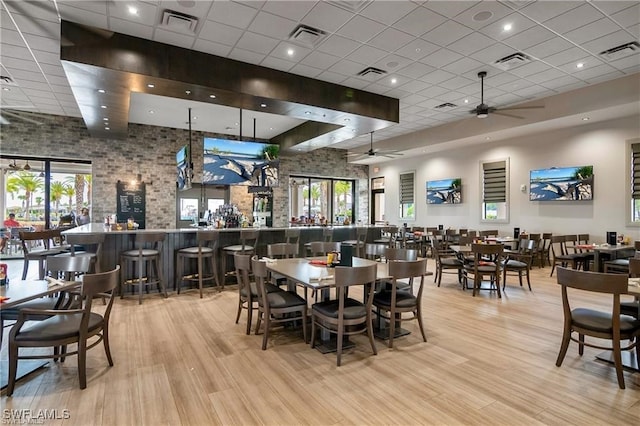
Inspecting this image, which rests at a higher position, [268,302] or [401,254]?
[401,254]

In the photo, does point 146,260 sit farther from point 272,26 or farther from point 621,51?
point 621,51

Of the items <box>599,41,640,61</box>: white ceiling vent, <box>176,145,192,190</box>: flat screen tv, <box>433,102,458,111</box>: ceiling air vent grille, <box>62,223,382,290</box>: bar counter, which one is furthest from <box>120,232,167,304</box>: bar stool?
<box>599,41,640,61</box>: white ceiling vent

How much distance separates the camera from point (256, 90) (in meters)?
5.59

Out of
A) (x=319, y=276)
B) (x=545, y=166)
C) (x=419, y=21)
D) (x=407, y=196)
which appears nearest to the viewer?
(x=319, y=276)

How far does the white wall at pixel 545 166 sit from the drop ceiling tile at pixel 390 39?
5946 millimetres

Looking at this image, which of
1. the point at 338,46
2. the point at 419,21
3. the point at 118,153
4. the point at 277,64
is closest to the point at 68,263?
the point at 277,64

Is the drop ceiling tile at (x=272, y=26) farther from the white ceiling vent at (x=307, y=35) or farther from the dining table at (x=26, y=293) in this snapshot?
the dining table at (x=26, y=293)

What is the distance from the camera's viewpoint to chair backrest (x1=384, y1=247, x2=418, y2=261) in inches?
176

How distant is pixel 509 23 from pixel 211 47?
4.12 m

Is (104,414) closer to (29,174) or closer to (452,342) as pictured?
(452,342)

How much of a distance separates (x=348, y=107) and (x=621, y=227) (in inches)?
259

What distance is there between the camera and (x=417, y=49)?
200 inches

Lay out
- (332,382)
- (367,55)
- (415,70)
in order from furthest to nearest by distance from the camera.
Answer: (415,70), (367,55), (332,382)

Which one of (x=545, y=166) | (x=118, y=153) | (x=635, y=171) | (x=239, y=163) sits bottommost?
(x=635, y=171)
